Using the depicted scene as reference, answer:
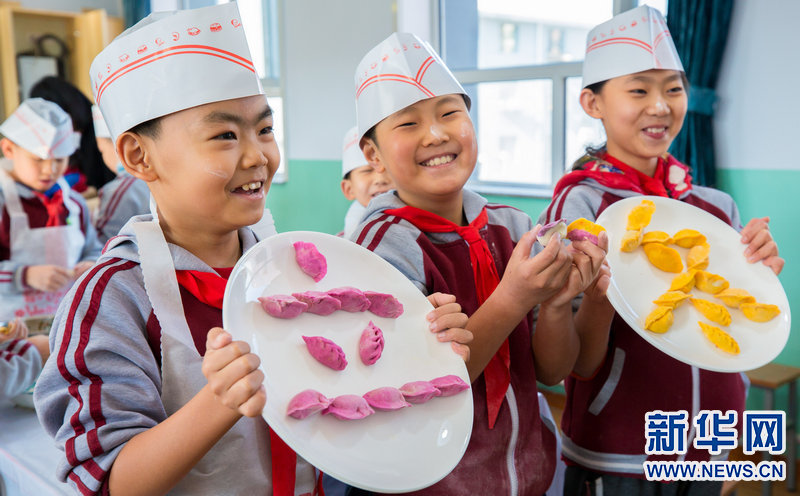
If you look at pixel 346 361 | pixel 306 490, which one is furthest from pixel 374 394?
pixel 306 490

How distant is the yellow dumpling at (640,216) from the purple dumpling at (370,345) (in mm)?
686

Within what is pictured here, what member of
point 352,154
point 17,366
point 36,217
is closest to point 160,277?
point 17,366

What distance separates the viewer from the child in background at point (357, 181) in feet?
8.27

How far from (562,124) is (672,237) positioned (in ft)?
7.70

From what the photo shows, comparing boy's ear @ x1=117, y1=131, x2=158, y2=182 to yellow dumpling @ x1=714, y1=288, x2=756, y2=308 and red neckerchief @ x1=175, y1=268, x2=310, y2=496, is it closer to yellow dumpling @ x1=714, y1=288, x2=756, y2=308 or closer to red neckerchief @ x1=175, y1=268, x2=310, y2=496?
red neckerchief @ x1=175, y1=268, x2=310, y2=496

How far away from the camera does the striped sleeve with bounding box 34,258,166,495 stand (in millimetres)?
845

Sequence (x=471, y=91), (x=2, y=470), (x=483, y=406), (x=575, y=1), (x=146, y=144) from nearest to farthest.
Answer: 1. (x=146, y=144)
2. (x=483, y=406)
3. (x=2, y=470)
4. (x=575, y=1)
5. (x=471, y=91)

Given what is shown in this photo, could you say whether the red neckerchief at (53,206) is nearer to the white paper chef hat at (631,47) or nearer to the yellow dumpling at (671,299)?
the white paper chef hat at (631,47)

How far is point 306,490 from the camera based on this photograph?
1046mm

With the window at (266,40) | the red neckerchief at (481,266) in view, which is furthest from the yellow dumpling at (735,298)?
the window at (266,40)

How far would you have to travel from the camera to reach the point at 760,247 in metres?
1.44

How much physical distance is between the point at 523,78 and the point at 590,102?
2.17 m

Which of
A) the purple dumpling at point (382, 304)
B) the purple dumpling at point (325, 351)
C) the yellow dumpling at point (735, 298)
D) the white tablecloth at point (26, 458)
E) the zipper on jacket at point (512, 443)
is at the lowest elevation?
the white tablecloth at point (26, 458)

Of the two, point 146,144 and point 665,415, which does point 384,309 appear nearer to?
point 146,144
